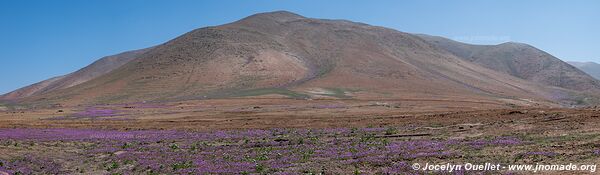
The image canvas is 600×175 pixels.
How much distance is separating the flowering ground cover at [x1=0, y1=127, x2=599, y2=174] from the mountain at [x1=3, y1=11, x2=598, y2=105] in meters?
70.5

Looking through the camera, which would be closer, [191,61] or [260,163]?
[260,163]

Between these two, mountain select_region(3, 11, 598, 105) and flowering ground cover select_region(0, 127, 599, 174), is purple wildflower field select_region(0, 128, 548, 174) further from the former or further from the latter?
mountain select_region(3, 11, 598, 105)

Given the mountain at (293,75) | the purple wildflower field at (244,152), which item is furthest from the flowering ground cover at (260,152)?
the mountain at (293,75)

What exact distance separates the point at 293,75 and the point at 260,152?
116880mm

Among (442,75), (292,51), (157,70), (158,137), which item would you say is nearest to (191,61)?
(157,70)

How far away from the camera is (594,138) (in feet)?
71.3

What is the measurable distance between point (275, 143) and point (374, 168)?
1148 cm

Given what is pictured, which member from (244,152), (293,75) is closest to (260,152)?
(244,152)

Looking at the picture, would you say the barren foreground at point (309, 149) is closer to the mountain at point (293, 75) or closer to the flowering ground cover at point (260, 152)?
the flowering ground cover at point (260, 152)

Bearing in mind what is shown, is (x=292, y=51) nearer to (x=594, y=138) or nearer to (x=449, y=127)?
(x=449, y=127)

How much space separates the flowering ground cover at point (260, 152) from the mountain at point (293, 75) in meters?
70.5

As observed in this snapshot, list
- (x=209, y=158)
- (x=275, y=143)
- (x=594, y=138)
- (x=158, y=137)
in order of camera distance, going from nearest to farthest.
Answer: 1. (x=594, y=138)
2. (x=209, y=158)
3. (x=275, y=143)
4. (x=158, y=137)

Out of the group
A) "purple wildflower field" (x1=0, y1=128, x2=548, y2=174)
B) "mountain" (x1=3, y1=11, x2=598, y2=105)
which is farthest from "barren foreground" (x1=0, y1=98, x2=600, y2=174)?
"mountain" (x1=3, y1=11, x2=598, y2=105)

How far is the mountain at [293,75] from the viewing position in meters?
122
